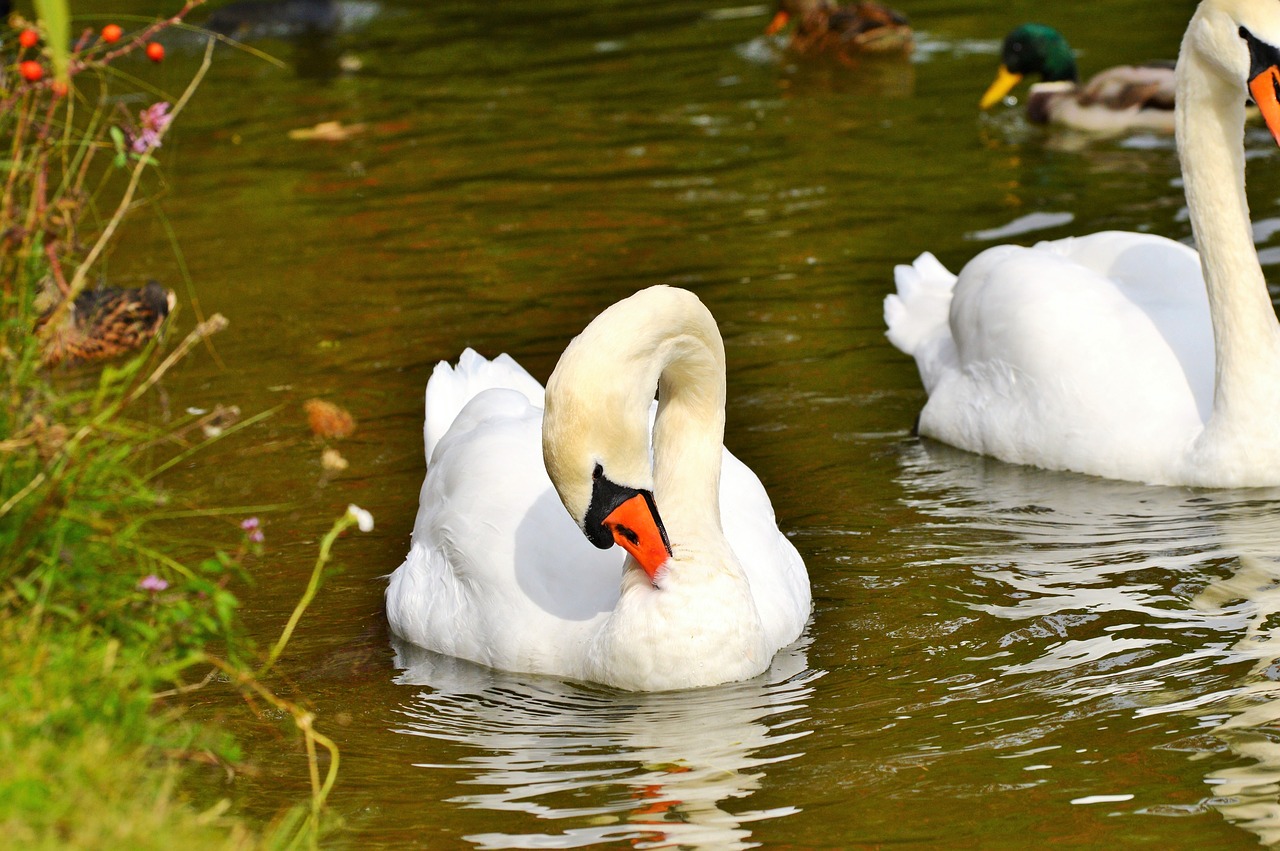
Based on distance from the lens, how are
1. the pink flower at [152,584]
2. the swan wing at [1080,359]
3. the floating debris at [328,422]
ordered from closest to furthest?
the pink flower at [152,584] → the swan wing at [1080,359] → the floating debris at [328,422]

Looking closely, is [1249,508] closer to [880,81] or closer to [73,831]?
[73,831]

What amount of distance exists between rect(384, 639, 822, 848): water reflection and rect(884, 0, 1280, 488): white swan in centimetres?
197

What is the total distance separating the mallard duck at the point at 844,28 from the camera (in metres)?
16.1

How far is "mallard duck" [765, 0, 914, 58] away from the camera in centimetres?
1609

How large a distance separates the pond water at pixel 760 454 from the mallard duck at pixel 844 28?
0.27m

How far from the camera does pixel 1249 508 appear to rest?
22.2 feet

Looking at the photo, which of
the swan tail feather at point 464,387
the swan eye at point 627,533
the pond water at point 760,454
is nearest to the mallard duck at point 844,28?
the pond water at point 760,454

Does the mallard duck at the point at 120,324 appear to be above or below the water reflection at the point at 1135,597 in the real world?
above

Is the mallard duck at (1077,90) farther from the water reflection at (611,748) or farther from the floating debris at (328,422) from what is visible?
the water reflection at (611,748)

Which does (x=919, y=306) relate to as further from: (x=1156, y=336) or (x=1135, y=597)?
(x=1135, y=597)

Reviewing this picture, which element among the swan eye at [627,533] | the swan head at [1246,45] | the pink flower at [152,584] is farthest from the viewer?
the swan head at [1246,45]

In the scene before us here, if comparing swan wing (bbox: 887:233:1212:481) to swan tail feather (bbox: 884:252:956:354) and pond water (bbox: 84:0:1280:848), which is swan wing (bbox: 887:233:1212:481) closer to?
pond water (bbox: 84:0:1280:848)

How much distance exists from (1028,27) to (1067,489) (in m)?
7.70

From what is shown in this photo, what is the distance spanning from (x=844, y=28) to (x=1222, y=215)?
32.2 feet
